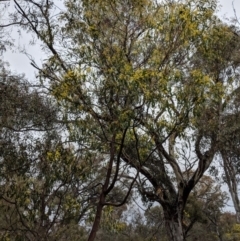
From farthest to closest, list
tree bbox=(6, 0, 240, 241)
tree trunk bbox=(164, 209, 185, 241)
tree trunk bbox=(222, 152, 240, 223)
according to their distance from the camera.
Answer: tree trunk bbox=(222, 152, 240, 223), tree trunk bbox=(164, 209, 185, 241), tree bbox=(6, 0, 240, 241)

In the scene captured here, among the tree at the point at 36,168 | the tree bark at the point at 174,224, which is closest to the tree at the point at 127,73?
the tree at the point at 36,168

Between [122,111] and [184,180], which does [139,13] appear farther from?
[184,180]

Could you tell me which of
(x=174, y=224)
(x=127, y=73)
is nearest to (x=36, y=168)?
(x=127, y=73)

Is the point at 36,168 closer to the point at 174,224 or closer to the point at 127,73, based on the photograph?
the point at 127,73

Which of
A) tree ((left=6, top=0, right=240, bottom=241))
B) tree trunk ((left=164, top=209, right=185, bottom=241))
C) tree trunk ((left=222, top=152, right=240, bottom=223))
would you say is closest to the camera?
tree ((left=6, top=0, right=240, bottom=241))

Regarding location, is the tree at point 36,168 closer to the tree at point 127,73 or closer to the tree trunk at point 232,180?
the tree at point 127,73

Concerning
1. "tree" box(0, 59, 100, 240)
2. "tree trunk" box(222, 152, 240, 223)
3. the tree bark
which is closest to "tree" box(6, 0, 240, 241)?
"tree" box(0, 59, 100, 240)

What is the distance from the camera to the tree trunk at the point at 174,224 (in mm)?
9961

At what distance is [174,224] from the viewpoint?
10.1 m

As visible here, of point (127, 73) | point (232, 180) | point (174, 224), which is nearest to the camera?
point (127, 73)

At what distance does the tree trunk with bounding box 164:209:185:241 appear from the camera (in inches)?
392

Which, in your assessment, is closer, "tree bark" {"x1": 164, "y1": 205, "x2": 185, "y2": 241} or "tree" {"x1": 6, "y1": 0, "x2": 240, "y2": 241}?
"tree" {"x1": 6, "y1": 0, "x2": 240, "y2": 241}

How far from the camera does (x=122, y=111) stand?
5.34 metres

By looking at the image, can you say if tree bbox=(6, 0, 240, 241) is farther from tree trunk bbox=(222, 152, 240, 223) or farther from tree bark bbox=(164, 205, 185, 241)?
tree trunk bbox=(222, 152, 240, 223)
